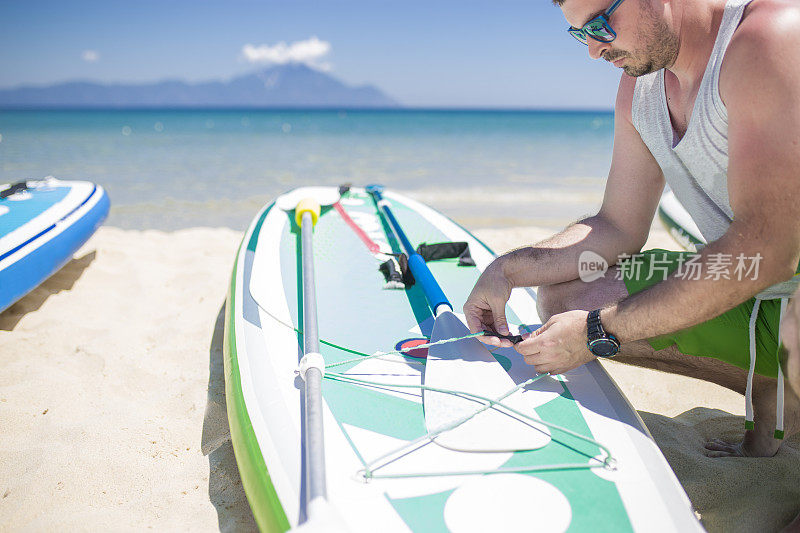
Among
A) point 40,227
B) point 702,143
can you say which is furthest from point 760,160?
point 40,227

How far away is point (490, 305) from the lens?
6.15 ft

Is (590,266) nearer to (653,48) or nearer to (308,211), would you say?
(653,48)

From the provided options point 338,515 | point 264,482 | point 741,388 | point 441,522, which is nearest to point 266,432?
point 264,482

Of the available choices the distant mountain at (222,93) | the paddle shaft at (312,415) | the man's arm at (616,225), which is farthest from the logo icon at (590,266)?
the distant mountain at (222,93)

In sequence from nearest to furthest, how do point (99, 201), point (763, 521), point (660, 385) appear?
point (763, 521) < point (660, 385) < point (99, 201)

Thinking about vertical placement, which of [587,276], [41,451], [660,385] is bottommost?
[41,451]

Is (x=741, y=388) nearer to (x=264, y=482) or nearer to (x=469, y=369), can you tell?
(x=469, y=369)

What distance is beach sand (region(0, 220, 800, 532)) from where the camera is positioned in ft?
5.50

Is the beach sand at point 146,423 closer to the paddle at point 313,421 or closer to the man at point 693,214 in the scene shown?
the man at point 693,214

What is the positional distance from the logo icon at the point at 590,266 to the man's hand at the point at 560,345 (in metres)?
0.49

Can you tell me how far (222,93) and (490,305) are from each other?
17536 centimetres

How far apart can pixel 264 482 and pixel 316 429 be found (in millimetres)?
192

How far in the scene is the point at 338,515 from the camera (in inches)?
46.0

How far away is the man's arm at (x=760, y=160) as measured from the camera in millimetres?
1290
